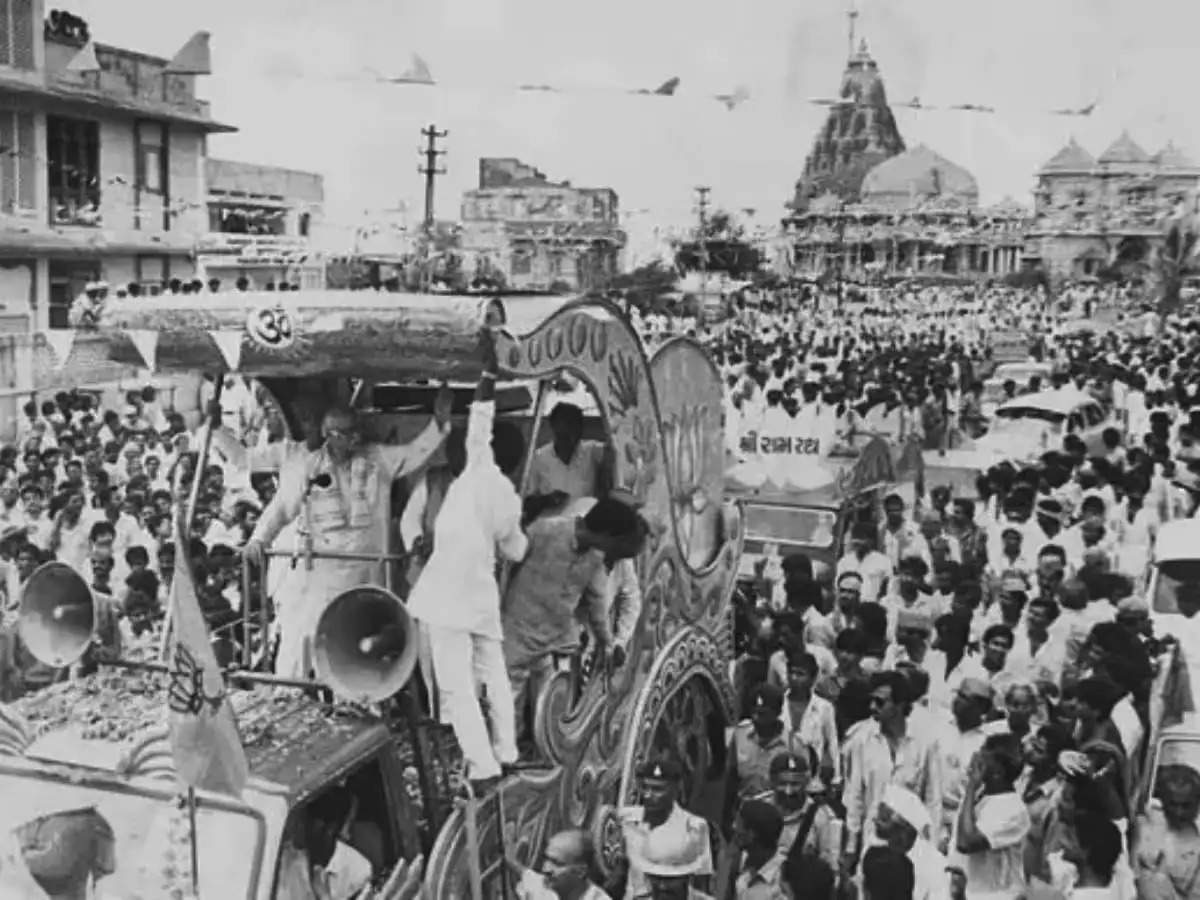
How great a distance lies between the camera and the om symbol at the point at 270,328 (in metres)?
5.19

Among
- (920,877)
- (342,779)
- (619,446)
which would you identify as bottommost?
(920,877)

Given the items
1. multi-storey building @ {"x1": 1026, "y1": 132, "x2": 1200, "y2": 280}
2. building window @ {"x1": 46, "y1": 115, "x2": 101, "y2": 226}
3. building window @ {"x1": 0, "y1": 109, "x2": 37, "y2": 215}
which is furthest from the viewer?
multi-storey building @ {"x1": 1026, "y1": 132, "x2": 1200, "y2": 280}

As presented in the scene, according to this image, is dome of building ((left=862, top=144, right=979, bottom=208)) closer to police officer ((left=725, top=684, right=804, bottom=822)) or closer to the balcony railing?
the balcony railing

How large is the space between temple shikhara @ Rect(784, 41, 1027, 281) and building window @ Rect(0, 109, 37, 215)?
62.2 metres

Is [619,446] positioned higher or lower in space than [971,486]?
higher

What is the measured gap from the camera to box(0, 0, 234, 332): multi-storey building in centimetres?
2597

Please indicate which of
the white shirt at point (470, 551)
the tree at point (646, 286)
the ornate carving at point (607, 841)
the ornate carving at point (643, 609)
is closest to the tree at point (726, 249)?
the tree at point (646, 286)

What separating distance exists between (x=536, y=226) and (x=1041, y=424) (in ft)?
117

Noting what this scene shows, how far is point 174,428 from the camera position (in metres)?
16.9

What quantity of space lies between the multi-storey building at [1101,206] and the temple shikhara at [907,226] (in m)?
2.50

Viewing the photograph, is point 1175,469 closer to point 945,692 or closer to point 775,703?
point 945,692

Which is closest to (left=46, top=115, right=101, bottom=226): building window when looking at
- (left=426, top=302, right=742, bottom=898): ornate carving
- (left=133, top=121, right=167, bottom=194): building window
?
(left=133, top=121, right=167, bottom=194): building window

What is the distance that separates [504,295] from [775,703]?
6.88 ft

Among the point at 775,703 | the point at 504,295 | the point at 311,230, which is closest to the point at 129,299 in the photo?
the point at 504,295
